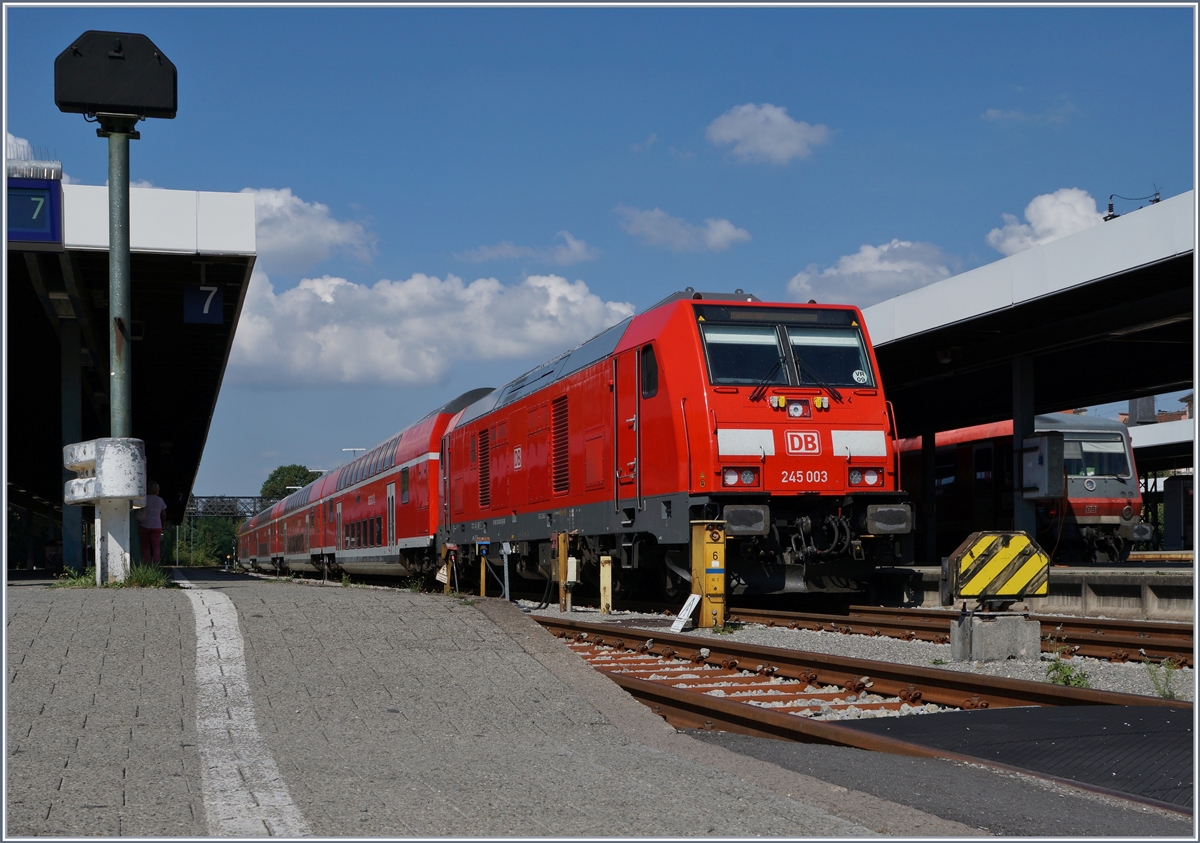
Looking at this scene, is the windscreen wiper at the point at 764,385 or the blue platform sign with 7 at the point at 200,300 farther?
the blue platform sign with 7 at the point at 200,300

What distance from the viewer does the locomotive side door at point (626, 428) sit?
1353 cm

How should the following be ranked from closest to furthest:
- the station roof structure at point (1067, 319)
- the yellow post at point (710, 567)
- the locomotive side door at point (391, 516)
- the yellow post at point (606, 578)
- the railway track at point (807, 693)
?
1. the railway track at point (807, 693)
2. the yellow post at point (710, 567)
3. the yellow post at point (606, 578)
4. the station roof structure at point (1067, 319)
5. the locomotive side door at point (391, 516)

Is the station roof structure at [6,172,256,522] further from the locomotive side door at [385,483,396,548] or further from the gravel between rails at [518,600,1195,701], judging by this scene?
the gravel between rails at [518,600,1195,701]

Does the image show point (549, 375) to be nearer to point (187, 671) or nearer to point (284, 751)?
point (187, 671)

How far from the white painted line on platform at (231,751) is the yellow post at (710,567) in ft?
17.5

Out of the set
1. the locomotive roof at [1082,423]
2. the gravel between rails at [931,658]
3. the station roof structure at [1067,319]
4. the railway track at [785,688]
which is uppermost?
the station roof structure at [1067,319]

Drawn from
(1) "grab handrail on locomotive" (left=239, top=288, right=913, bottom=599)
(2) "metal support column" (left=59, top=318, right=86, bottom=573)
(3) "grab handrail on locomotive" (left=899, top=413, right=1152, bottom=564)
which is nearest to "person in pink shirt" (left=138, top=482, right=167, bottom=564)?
(1) "grab handrail on locomotive" (left=239, top=288, right=913, bottom=599)

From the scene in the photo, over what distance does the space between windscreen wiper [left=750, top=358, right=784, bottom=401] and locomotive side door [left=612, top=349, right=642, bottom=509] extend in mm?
1423

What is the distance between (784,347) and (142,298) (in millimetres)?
15554

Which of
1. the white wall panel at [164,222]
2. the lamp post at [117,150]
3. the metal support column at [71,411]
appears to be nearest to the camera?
the lamp post at [117,150]

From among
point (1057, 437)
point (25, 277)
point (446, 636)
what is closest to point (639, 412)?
point (446, 636)

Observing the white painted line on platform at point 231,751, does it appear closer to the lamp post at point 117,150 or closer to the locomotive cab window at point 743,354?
the lamp post at point 117,150

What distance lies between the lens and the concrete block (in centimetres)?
938

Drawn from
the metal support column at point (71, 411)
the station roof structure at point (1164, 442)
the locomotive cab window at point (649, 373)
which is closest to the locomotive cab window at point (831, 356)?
the locomotive cab window at point (649, 373)
